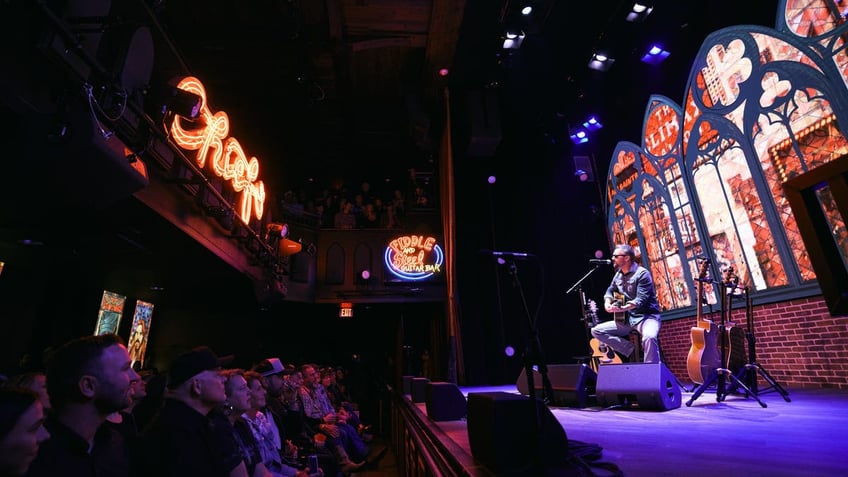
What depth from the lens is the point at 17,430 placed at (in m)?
1.32

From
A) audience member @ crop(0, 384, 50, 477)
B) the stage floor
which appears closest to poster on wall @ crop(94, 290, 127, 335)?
the stage floor

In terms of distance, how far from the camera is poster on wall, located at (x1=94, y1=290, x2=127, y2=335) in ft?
28.8

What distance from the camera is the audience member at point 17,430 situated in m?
1.28

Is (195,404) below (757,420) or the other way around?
the other way around

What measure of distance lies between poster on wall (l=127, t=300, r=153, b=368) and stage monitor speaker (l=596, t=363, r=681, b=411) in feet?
36.2

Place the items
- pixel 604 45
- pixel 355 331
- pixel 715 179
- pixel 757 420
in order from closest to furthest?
pixel 757 420 < pixel 715 179 < pixel 604 45 < pixel 355 331

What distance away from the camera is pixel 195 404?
233 cm

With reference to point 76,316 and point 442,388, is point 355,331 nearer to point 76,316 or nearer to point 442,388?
point 76,316

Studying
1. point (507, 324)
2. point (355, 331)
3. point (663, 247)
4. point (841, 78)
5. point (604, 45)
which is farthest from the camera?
point (355, 331)

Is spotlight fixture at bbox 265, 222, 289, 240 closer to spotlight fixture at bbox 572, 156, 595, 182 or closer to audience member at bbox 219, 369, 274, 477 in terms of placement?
audience member at bbox 219, 369, 274, 477

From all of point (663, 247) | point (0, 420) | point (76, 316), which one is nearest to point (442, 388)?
point (0, 420)

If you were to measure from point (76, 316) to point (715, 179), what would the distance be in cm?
1283

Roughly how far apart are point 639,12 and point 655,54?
1.17m

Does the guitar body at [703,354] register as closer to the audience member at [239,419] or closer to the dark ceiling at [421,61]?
the audience member at [239,419]
